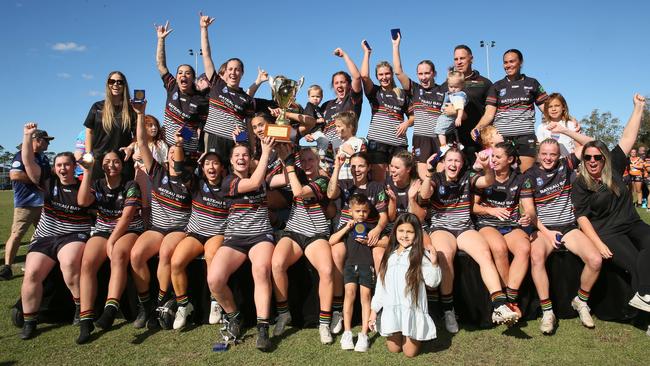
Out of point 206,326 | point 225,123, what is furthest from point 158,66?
point 206,326

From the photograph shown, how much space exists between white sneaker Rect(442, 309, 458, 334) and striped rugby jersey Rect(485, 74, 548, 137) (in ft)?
9.30

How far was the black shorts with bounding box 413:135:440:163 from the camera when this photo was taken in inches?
246

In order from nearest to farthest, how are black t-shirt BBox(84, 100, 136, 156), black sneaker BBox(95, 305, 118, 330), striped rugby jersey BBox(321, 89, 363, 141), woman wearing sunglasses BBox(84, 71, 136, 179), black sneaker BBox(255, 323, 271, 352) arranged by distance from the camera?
black sneaker BBox(255, 323, 271, 352) < black sneaker BBox(95, 305, 118, 330) < woman wearing sunglasses BBox(84, 71, 136, 179) < black t-shirt BBox(84, 100, 136, 156) < striped rugby jersey BBox(321, 89, 363, 141)

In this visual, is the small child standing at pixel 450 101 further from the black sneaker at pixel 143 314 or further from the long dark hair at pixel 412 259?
the black sneaker at pixel 143 314

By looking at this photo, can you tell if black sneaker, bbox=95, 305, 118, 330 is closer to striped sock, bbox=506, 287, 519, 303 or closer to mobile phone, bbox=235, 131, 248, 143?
mobile phone, bbox=235, 131, 248, 143

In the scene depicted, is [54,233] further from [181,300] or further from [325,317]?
[325,317]

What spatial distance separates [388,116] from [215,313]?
3554 mm

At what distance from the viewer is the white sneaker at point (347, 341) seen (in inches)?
154

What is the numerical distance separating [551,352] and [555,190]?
1.76 m

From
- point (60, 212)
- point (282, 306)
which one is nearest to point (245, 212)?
point (282, 306)

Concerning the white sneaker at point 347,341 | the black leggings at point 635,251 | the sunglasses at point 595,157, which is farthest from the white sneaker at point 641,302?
the white sneaker at point 347,341

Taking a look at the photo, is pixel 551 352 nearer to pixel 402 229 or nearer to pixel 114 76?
pixel 402 229

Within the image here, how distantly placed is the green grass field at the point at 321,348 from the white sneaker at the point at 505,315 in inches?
9.7

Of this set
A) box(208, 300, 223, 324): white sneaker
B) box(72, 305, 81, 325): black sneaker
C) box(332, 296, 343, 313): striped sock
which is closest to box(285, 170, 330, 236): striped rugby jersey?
box(332, 296, 343, 313): striped sock
